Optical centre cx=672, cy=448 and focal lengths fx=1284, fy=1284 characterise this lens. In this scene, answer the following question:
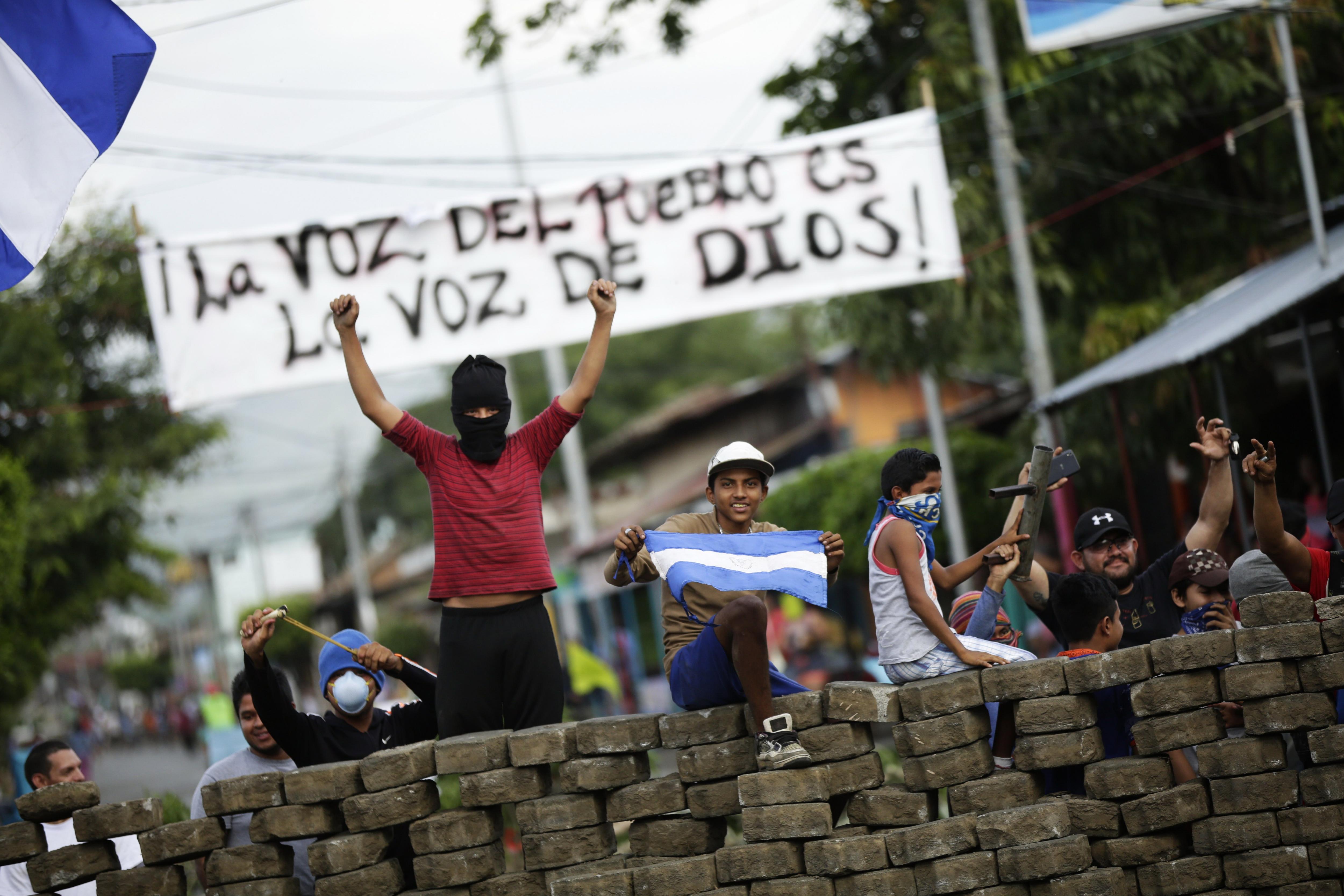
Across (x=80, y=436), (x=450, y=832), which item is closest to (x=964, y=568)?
(x=450, y=832)

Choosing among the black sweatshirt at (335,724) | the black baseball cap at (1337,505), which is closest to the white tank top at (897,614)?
the black baseball cap at (1337,505)

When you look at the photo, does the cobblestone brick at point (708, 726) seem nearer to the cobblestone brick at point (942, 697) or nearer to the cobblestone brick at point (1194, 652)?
the cobblestone brick at point (942, 697)

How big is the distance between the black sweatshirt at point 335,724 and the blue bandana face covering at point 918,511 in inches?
85.9

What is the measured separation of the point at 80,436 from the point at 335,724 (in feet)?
56.1

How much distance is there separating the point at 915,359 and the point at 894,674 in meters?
9.17

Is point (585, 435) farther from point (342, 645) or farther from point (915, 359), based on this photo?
point (342, 645)

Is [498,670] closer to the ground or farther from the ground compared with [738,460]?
closer to the ground

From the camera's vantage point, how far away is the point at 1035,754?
4.95m

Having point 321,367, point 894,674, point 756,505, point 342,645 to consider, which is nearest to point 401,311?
point 321,367

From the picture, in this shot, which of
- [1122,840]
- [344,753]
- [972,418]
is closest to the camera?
[1122,840]

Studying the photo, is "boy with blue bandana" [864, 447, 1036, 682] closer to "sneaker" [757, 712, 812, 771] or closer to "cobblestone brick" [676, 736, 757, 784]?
"sneaker" [757, 712, 812, 771]

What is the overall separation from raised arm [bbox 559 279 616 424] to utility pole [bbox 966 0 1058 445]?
8.13 meters

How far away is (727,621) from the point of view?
481 centimetres

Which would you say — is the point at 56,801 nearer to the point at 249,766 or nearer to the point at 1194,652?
the point at 249,766
